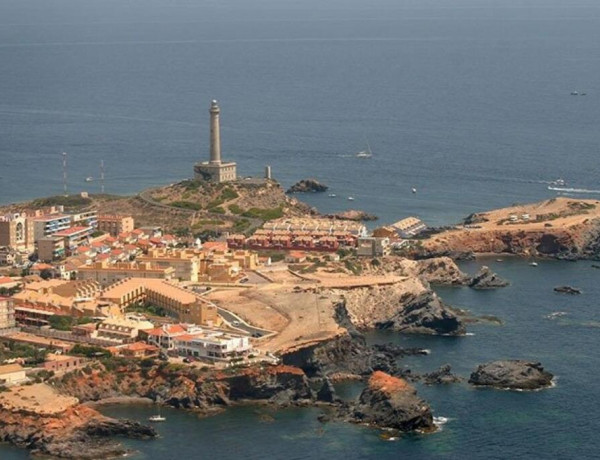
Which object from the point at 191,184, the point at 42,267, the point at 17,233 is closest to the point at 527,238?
the point at 191,184

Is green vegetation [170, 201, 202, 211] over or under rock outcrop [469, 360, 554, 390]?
over

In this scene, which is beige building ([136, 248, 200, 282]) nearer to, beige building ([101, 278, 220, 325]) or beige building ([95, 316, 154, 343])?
beige building ([101, 278, 220, 325])

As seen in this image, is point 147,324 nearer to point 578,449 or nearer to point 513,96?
point 578,449

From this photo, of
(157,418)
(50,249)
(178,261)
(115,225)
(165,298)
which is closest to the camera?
(157,418)

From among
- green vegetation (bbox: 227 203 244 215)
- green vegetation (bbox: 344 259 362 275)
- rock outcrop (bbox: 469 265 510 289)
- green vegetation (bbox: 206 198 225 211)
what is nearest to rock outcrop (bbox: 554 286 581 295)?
rock outcrop (bbox: 469 265 510 289)

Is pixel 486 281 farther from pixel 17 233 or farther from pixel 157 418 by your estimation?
pixel 157 418

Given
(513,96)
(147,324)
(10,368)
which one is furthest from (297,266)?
(513,96)
